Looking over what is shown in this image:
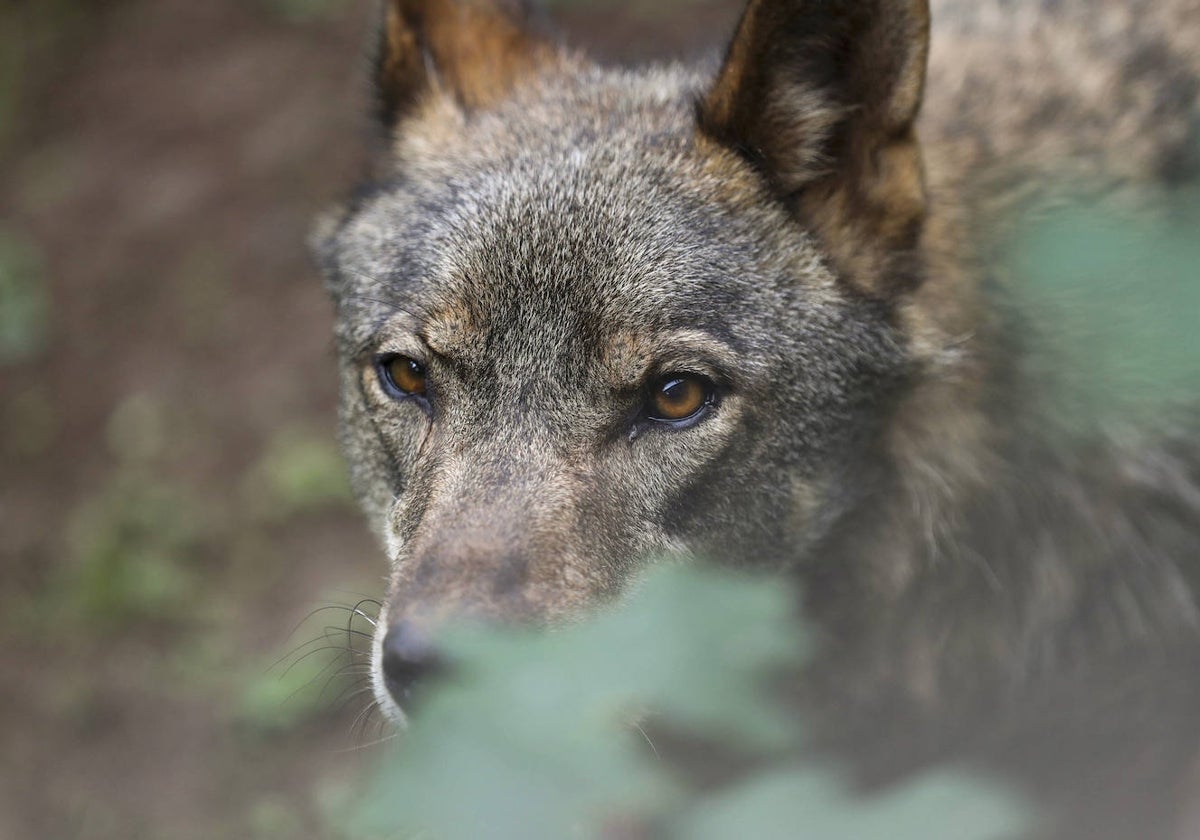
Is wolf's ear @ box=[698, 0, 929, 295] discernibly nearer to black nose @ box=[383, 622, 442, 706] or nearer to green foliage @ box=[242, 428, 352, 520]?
black nose @ box=[383, 622, 442, 706]

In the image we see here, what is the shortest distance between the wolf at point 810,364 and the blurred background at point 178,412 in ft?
3.30

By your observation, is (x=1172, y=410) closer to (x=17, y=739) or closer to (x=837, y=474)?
(x=837, y=474)

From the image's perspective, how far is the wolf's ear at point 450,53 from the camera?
3973mm

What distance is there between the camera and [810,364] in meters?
3.22

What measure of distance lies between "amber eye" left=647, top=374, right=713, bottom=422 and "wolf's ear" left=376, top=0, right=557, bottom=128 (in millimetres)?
1364

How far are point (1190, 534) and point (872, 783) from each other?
119cm

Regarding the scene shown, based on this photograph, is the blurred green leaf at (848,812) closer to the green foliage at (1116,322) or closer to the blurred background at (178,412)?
the green foliage at (1116,322)

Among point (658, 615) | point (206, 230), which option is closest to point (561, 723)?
point (658, 615)

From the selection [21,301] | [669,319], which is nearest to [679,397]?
[669,319]

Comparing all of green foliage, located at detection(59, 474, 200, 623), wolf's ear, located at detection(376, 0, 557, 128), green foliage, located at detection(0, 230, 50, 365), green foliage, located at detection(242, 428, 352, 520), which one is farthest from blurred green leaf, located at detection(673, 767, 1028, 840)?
green foliage, located at detection(0, 230, 50, 365)

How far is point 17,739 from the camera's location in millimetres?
5977

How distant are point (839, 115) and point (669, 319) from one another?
0.71m

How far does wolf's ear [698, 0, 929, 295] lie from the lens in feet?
10.1

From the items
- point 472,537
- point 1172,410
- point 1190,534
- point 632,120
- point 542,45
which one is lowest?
point 1190,534
